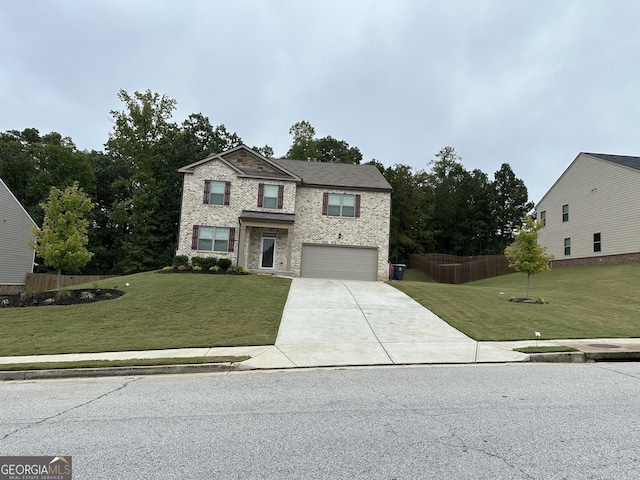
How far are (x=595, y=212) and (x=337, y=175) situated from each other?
18446mm

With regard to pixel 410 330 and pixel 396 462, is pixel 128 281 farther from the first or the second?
Result: pixel 396 462

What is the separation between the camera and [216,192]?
24.0m

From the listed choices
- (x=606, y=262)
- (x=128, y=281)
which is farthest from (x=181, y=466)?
(x=606, y=262)

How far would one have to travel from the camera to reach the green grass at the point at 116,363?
25.5 ft

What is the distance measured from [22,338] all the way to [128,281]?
8.18m

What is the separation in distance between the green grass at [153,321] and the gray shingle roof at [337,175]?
976 cm

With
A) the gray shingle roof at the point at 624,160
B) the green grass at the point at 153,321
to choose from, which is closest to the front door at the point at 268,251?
the green grass at the point at 153,321

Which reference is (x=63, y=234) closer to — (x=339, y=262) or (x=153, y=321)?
(x=153, y=321)

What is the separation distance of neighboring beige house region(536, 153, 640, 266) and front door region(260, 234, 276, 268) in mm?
22178

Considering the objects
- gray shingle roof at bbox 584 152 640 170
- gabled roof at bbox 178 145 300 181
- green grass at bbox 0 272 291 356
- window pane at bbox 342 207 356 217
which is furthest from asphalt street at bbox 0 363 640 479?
gray shingle roof at bbox 584 152 640 170

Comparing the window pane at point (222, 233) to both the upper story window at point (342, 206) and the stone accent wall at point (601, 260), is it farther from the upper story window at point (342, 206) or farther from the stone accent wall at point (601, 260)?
the stone accent wall at point (601, 260)

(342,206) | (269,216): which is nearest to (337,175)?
(342,206)

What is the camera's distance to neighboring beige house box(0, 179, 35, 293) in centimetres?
2544

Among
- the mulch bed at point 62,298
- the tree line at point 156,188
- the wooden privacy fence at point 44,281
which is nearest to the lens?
the mulch bed at point 62,298
